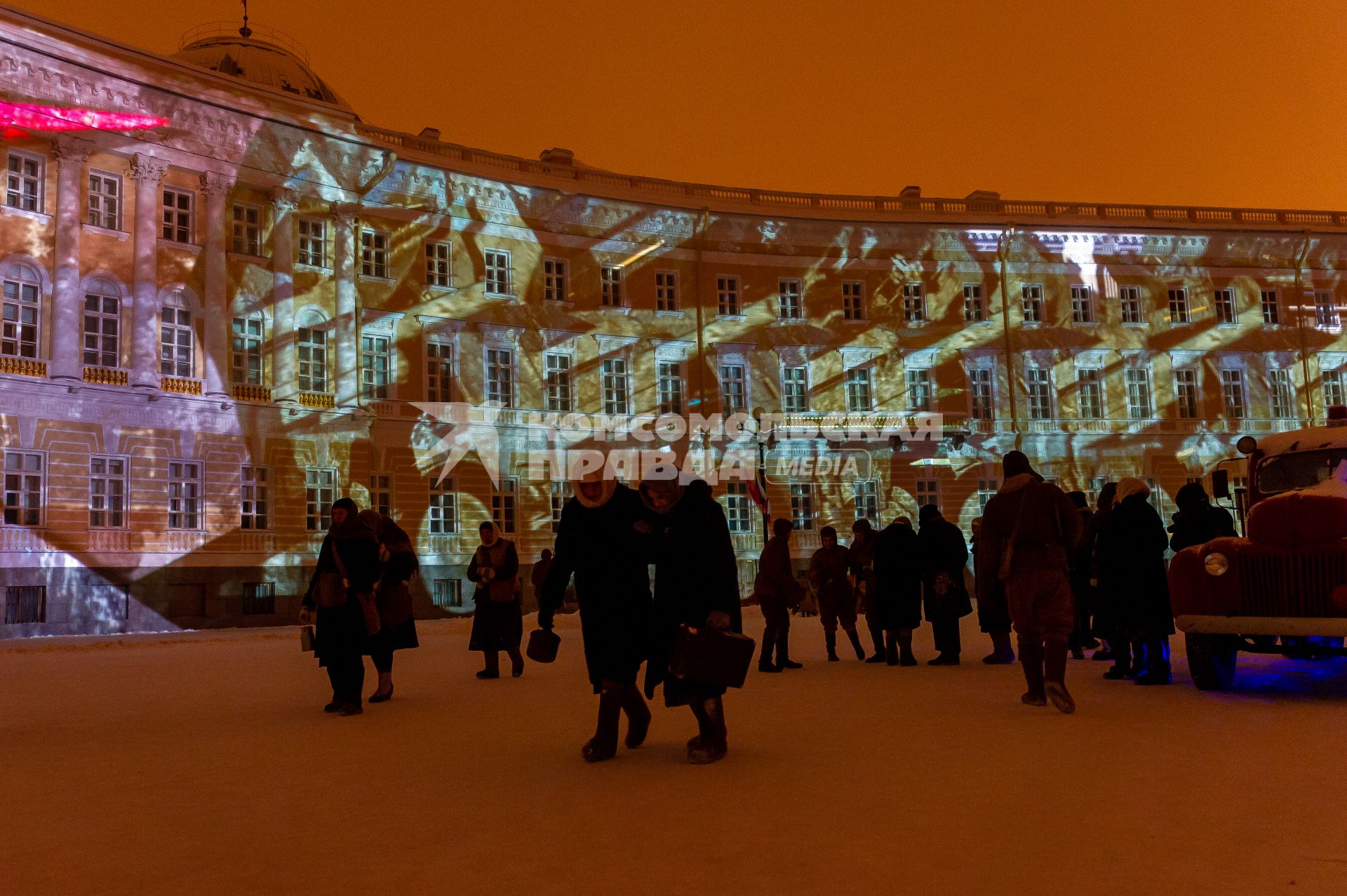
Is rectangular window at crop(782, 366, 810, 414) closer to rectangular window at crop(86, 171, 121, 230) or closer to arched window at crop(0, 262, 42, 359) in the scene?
rectangular window at crop(86, 171, 121, 230)

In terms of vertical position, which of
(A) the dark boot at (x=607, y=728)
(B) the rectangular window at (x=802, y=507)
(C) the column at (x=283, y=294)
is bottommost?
(A) the dark boot at (x=607, y=728)

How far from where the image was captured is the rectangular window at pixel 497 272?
3675 cm

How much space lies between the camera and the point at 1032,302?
43719 millimetres

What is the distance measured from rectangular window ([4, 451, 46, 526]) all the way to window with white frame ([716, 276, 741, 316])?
68.3 feet

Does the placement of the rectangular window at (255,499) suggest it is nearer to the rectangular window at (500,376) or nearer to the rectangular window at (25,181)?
the rectangular window at (500,376)

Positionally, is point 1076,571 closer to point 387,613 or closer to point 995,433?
point 387,613

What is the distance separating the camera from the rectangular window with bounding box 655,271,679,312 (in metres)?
39.9

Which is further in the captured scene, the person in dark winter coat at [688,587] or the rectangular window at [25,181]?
the rectangular window at [25,181]

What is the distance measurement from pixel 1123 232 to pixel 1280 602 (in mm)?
36253

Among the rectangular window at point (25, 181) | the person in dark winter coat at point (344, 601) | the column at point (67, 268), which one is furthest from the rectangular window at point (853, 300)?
the person in dark winter coat at point (344, 601)

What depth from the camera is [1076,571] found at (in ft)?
45.6

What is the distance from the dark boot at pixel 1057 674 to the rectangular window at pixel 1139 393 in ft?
120

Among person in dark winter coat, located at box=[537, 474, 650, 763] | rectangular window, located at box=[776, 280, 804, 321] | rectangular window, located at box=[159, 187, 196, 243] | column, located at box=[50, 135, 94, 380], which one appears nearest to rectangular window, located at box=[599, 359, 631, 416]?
rectangular window, located at box=[776, 280, 804, 321]

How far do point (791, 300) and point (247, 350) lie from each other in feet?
58.3
